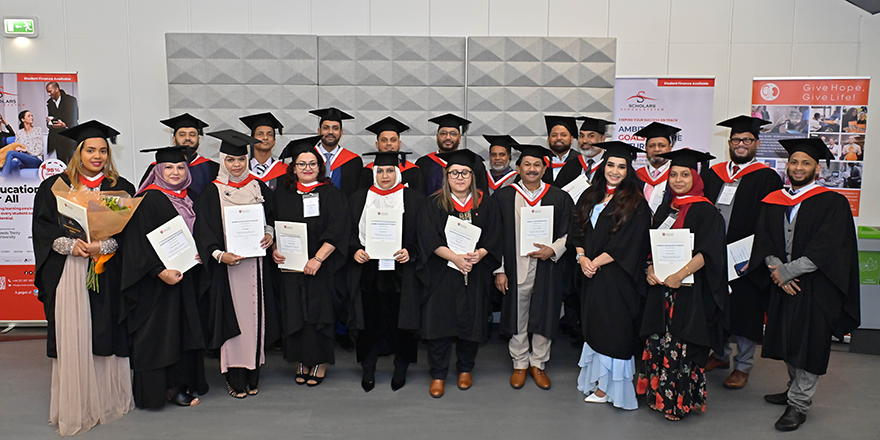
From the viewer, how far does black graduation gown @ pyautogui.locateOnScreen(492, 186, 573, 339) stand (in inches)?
164

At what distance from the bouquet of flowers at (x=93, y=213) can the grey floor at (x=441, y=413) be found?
1158 millimetres

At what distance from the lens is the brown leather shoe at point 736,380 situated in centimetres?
437

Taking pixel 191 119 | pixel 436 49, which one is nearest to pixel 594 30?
pixel 436 49

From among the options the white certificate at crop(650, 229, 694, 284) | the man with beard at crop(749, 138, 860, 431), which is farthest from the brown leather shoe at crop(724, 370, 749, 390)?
the white certificate at crop(650, 229, 694, 284)

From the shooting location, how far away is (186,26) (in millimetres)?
5777

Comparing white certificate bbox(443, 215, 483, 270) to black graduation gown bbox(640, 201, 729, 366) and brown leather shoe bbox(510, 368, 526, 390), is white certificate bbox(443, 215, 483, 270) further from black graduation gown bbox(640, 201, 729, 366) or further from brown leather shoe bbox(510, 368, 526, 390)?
black graduation gown bbox(640, 201, 729, 366)

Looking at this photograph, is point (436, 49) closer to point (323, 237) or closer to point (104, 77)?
point (323, 237)

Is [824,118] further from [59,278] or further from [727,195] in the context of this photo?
[59,278]

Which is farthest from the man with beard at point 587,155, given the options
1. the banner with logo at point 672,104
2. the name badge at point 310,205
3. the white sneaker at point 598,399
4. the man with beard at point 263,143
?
the man with beard at point 263,143

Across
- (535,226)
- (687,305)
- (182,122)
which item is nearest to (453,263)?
(535,226)

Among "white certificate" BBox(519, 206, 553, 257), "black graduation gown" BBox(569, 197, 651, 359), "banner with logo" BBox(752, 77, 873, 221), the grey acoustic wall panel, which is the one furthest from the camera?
the grey acoustic wall panel

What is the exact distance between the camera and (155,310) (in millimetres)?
3715

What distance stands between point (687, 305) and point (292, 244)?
2.76m

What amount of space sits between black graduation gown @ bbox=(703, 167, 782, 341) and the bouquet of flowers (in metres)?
4.43
